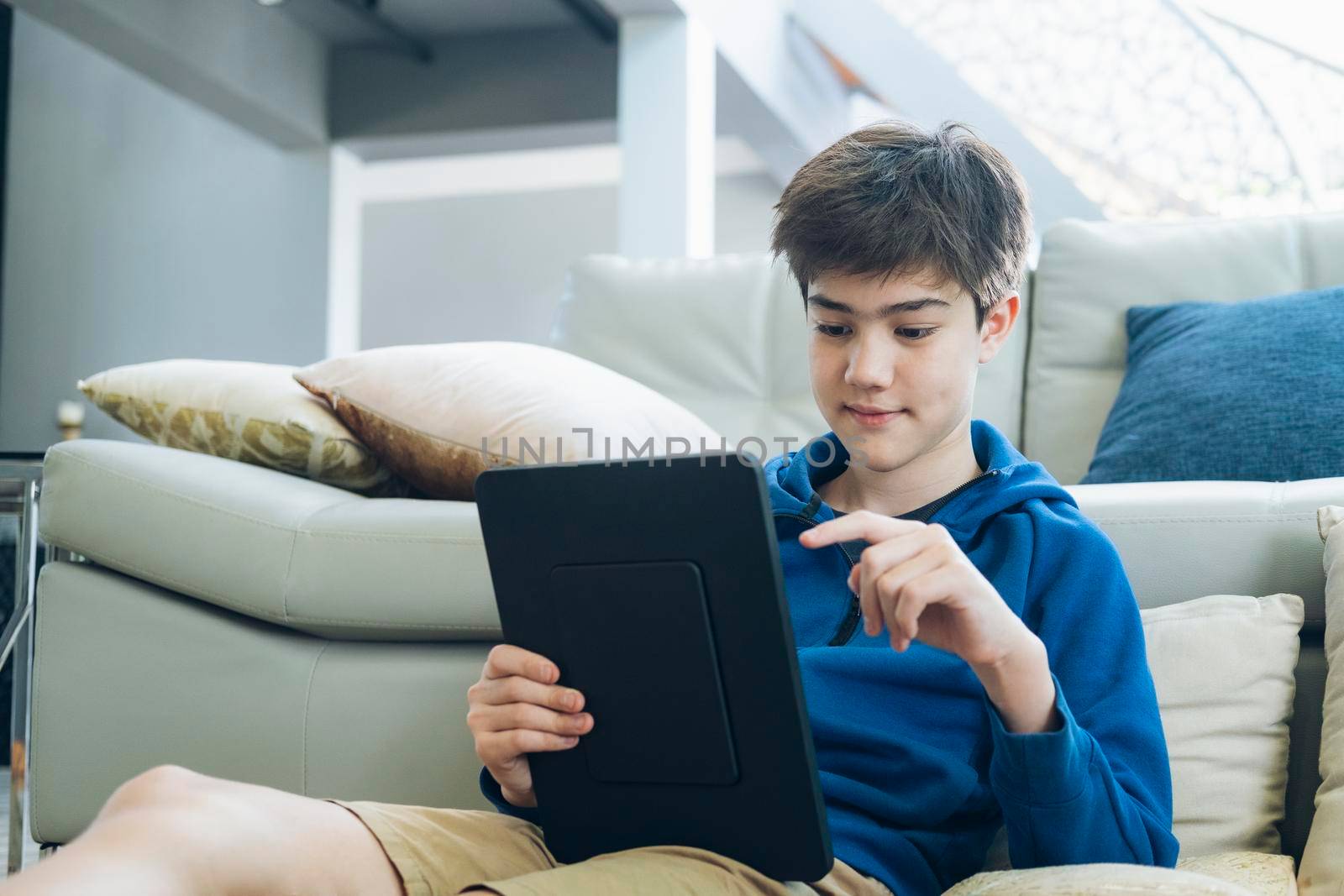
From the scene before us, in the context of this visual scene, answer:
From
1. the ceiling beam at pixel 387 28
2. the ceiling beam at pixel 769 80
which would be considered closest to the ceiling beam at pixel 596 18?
the ceiling beam at pixel 769 80

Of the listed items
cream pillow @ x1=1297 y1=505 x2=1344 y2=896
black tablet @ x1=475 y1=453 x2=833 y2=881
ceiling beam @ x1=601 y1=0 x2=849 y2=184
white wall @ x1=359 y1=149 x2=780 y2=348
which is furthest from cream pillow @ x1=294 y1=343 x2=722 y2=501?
white wall @ x1=359 y1=149 x2=780 y2=348

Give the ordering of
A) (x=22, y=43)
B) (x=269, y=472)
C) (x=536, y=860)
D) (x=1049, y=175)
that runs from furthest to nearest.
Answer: (x=22, y=43)
(x=1049, y=175)
(x=269, y=472)
(x=536, y=860)

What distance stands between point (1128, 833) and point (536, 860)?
408 mm

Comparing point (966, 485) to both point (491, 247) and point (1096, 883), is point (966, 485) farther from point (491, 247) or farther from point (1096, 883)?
point (491, 247)

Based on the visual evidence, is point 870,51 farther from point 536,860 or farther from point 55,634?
point 536,860

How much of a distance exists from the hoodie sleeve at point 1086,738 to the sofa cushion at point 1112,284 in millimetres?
857

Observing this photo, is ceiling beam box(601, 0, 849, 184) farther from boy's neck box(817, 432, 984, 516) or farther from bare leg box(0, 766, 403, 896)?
bare leg box(0, 766, 403, 896)

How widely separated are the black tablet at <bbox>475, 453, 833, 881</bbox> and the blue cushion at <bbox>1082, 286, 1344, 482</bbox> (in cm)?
93

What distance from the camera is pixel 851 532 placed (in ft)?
2.45

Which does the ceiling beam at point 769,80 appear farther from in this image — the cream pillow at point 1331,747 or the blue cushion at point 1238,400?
the cream pillow at point 1331,747

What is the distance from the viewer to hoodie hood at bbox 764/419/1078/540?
3.28 feet

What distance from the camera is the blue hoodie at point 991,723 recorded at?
83 centimetres

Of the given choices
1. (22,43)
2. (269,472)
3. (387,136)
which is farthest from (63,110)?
(269,472)

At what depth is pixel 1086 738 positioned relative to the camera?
833 mm
